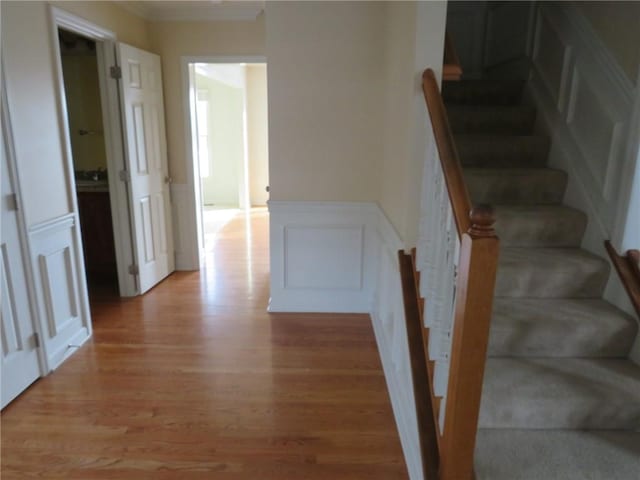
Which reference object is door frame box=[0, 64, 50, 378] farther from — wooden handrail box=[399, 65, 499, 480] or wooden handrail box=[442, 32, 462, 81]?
wooden handrail box=[442, 32, 462, 81]

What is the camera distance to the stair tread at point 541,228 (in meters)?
2.16

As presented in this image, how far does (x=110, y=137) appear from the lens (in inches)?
129

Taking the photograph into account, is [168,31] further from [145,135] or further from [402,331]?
[402,331]

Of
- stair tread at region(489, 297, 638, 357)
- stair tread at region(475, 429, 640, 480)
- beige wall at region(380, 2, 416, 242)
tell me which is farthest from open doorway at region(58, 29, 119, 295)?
stair tread at region(475, 429, 640, 480)

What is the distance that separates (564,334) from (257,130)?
6.54 m

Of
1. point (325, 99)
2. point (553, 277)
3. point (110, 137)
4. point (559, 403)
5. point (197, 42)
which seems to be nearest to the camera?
point (559, 403)

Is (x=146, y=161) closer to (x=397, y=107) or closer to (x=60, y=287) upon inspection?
(x=60, y=287)

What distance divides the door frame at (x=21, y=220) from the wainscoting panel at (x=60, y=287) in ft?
0.09

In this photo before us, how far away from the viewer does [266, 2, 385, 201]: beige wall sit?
110 inches

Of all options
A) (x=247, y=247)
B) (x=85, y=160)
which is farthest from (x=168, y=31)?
(x=247, y=247)

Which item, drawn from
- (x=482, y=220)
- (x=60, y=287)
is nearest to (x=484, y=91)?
(x=482, y=220)

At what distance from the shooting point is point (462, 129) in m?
2.79

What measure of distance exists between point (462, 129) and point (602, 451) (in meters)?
1.97

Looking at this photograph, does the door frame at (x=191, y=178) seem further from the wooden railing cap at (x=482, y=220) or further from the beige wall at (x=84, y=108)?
the wooden railing cap at (x=482, y=220)
